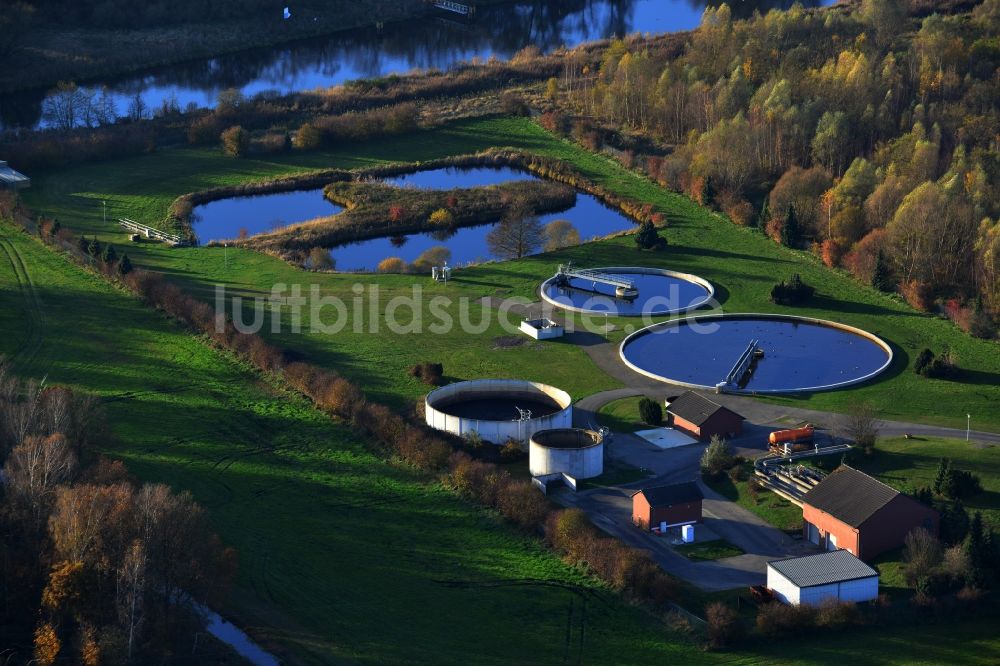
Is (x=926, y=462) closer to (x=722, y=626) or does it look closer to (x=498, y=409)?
(x=722, y=626)

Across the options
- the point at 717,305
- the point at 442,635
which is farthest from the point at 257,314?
the point at 442,635

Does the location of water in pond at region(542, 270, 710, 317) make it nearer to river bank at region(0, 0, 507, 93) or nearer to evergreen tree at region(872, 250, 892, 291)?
evergreen tree at region(872, 250, 892, 291)

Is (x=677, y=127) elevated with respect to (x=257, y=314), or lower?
elevated

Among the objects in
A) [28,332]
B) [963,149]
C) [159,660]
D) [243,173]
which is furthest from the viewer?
[243,173]

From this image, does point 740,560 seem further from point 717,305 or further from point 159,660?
point 717,305

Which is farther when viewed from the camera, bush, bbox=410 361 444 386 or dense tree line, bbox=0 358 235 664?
bush, bbox=410 361 444 386

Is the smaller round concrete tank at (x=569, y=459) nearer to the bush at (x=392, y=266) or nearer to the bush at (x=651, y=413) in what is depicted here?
the bush at (x=651, y=413)

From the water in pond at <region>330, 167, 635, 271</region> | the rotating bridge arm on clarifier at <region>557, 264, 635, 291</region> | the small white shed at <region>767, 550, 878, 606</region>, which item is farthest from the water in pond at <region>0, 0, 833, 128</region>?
the small white shed at <region>767, 550, 878, 606</region>

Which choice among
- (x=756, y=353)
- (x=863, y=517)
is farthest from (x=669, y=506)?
(x=756, y=353)
